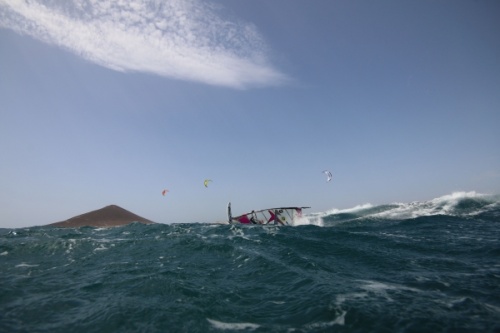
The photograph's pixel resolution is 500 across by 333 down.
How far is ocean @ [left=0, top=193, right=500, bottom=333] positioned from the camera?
6445 millimetres

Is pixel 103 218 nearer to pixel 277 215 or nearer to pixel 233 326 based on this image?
pixel 277 215

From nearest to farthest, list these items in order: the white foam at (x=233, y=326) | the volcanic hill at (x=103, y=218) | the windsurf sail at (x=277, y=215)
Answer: the white foam at (x=233, y=326)
the volcanic hill at (x=103, y=218)
the windsurf sail at (x=277, y=215)

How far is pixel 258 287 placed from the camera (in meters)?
9.13

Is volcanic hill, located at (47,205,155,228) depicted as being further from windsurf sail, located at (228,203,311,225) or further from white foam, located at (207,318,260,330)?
white foam, located at (207,318,260,330)

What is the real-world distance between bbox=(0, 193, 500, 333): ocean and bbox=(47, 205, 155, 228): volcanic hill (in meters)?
16.7

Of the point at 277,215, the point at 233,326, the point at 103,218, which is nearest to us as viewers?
the point at 233,326

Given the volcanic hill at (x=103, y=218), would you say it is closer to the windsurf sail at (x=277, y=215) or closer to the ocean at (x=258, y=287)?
the windsurf sail at (x=277, y=215)

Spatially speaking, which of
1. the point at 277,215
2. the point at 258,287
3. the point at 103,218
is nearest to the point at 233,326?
the point at 258,287

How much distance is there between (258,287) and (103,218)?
3160 centimetres

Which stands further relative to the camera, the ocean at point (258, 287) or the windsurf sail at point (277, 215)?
the windsurf sail at point (277, 215)

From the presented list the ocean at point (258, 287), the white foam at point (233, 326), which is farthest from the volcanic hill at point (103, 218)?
the white foam at point (233, 326)

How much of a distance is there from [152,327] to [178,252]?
881 centimetres

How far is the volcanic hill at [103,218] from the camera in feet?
105

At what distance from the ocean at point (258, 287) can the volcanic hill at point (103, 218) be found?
1667cm
